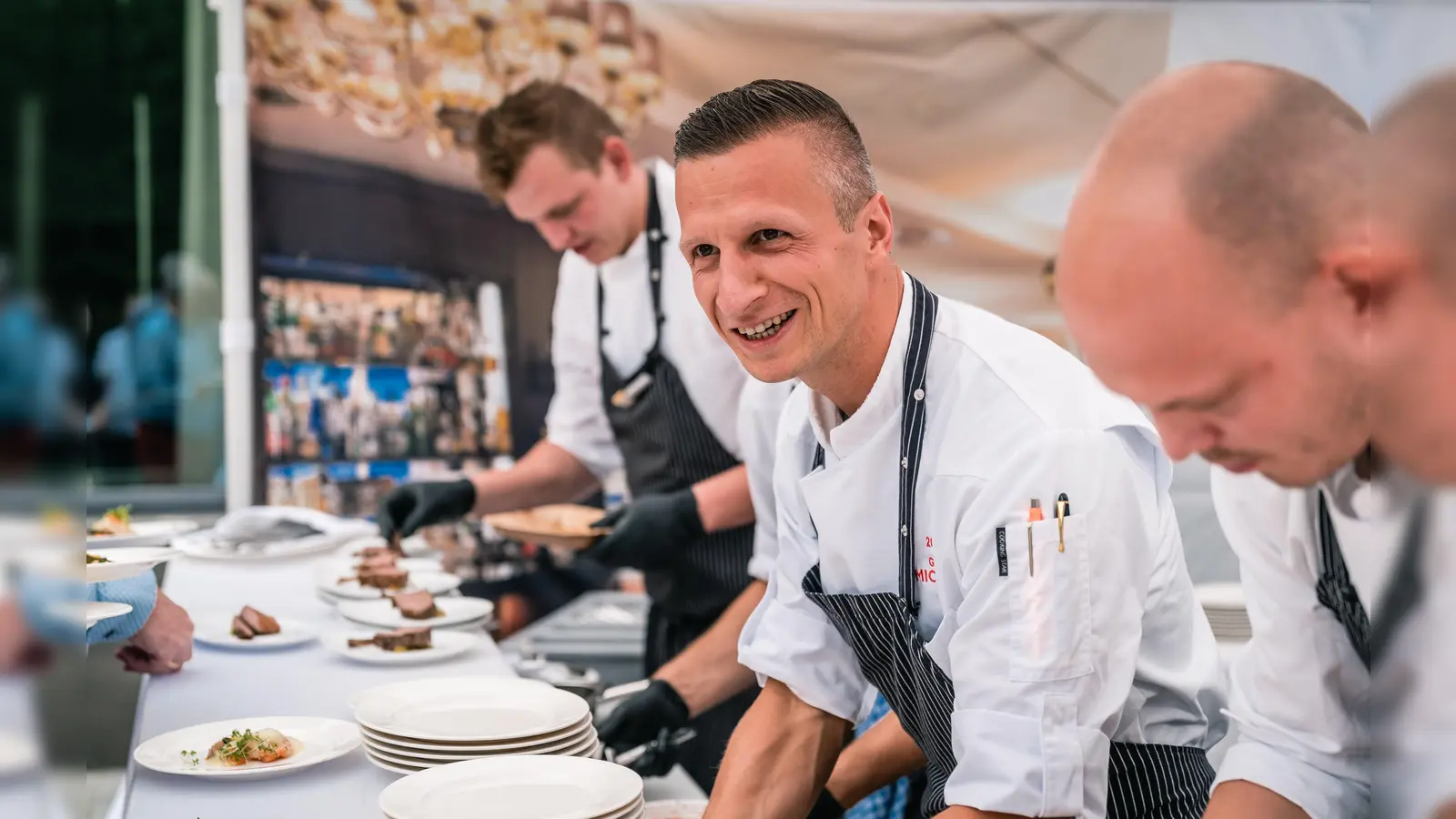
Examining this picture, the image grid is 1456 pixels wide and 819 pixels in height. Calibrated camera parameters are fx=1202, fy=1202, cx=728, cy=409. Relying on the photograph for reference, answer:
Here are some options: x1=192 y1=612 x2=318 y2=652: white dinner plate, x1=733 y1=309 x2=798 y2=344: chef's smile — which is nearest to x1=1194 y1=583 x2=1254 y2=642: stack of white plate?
x1=733 y1=309 x2=798 y2=344: chef's smile

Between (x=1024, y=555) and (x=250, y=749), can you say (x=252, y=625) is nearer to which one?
(x=250, y=749)

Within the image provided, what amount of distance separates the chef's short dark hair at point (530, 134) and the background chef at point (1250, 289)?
74.2 inches

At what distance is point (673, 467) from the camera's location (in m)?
2.41

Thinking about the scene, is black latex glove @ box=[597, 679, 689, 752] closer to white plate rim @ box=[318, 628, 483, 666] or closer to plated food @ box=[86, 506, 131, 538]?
white plate rim @ box=[318, 628, 483, 666]

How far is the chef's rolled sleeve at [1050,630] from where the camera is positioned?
106cm

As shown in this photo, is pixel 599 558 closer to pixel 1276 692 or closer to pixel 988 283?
pixel 1276 692

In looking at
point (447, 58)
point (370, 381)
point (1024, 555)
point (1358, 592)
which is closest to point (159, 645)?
point (1024, 555)

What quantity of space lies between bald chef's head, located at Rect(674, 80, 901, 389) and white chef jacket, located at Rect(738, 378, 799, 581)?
0.53 metres

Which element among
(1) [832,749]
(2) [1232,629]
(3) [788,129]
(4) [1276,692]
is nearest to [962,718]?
(4) [1276,692]

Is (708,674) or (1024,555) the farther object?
(708,674)

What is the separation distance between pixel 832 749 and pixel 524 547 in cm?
286

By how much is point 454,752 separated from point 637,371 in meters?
1.32

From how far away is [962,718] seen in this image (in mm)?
1114

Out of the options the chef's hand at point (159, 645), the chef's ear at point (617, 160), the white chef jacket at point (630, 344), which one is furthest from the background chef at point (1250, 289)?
the chef's ear at point (617, 160)
